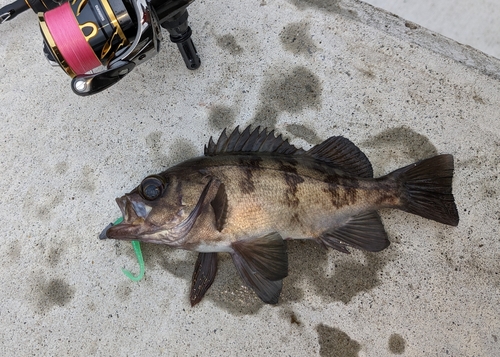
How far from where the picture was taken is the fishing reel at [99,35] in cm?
161

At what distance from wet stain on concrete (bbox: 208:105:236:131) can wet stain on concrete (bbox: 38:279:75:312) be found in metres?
1.35

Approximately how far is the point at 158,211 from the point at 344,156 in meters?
1.08

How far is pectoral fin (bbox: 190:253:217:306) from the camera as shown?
212cm

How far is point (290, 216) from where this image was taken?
1964 mm

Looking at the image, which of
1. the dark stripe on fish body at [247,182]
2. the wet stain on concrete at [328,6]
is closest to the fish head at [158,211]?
the dark stripe on fish body at [247,182]

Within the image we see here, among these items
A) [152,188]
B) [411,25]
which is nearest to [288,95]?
[411,25]

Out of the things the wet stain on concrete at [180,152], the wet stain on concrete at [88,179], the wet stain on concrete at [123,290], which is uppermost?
the wet stain on concrete at [88,179]

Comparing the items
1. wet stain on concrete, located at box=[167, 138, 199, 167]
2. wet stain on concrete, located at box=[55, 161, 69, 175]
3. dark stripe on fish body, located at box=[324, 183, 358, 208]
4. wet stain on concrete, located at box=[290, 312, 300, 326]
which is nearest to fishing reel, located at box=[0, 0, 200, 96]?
wet stain on concrete, located at box=[167, 138, 199, 167]

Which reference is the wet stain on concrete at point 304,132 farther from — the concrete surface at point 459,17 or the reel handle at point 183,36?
the concrete surface at point 459,17

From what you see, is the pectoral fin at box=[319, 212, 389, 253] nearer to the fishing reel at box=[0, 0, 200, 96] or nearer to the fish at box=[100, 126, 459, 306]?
the fish at box=[100, 126, 459, 306]

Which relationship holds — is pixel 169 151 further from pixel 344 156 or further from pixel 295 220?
pixel 344 156

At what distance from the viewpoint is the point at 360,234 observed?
2033mm

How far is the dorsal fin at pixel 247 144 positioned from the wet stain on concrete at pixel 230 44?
0.72 m

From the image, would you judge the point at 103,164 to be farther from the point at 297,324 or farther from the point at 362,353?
the point at 362,353
